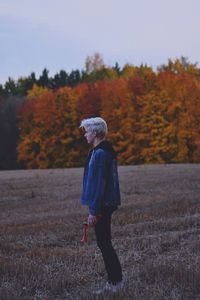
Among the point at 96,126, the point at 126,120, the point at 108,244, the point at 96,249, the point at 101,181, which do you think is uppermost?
the point at 126,120

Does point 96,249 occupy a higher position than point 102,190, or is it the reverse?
point 102,190

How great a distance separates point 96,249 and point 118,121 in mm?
49683

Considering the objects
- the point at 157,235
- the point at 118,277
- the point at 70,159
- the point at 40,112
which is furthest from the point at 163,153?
the point at 118,277

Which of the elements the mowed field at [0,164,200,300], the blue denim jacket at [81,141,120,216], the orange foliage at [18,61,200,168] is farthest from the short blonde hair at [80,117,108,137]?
the orange foliage at [18,61,200,168]

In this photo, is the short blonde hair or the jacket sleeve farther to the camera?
the short blonde hair

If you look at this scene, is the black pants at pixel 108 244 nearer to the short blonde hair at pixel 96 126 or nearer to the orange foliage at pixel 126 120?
the short blonde hair at pixel 96 126

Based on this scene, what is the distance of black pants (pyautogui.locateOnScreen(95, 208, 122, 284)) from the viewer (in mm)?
6668

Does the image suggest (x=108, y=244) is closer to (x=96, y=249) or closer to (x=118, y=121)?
(x=96, y=249)

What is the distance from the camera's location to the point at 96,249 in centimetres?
974

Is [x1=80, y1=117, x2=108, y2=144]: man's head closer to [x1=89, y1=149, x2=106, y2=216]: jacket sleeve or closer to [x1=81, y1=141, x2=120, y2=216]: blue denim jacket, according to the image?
[x1=81, y1=141, x2=120, y2=216]: blue denim jacket

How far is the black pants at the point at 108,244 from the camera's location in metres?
6.67

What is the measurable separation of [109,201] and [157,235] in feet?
14.3

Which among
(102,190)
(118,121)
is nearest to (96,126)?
(102,190)

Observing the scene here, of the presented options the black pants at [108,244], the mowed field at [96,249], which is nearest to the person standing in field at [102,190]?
the black pants at [108,244]
